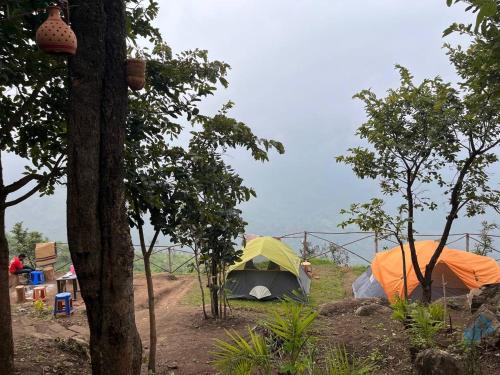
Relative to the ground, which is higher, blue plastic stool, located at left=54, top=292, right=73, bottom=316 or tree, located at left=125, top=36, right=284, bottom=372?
tree, located at left=125, top=36, right=284, bottom=372

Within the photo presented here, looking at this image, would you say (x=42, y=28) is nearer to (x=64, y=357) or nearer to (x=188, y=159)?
(x=188, y=159)

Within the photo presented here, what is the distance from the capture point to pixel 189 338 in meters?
7.33

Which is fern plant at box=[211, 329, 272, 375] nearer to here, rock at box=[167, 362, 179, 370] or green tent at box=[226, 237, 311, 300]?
rock at box=[167, 362, 179, 370]

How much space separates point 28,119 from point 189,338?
476cm

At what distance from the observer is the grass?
10.3m

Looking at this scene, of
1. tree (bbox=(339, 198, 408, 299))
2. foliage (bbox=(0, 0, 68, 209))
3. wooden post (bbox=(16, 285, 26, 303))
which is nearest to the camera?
foliage (bbox=(0, 0, 68, 209))

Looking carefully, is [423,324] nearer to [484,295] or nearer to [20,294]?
[484,295]

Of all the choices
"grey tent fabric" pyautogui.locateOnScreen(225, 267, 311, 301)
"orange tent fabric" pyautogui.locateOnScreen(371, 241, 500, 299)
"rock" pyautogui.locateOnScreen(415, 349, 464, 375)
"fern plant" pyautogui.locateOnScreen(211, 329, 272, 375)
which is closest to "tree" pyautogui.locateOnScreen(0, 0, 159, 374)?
"fern plant" pyautogui.locateOnScreen(211, 329, 272, 375)

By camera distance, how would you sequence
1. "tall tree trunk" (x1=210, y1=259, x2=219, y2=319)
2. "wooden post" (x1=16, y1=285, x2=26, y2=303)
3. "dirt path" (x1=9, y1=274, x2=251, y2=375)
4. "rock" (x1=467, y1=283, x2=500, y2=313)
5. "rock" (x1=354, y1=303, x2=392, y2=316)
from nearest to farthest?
"dirt path" (x1=9, y1=274, x2=251, y2=375), "rock" (x1=467, y1=283, x2=500, y2=313), "rock" (x1=354, y1=303, x2=392, y2=316), "tall tree trunk" (x1=210, y1=259, x2=219, y2=319), "wooden post" (x1=16, y1=285, x2=26, y2=303)

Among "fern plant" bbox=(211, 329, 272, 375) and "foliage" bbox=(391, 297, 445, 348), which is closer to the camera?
"fern plant" bbox=(211, 329, 272, 375)

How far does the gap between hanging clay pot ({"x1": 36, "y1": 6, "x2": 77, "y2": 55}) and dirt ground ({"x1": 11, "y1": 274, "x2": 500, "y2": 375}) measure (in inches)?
103

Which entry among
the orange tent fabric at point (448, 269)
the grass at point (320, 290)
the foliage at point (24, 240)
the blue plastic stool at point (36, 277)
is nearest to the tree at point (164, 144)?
the grass at point (320, 290)

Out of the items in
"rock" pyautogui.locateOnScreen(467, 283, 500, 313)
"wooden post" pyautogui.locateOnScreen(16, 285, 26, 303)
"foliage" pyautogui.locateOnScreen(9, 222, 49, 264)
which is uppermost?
"foliage" pyautogui.locateOnScreen(9, 222, 49, 264)

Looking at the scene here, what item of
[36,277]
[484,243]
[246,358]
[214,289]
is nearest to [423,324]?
[246,358]
